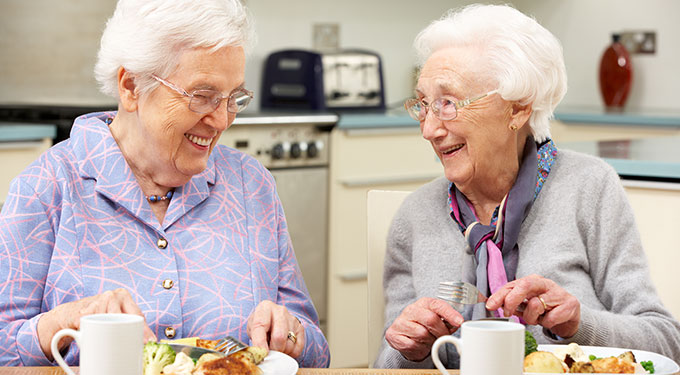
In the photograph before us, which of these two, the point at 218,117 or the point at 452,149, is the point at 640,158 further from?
the point at 218,117

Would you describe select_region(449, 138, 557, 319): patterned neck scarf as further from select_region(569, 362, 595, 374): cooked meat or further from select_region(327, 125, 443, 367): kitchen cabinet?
select_region(327, 125, 443, 367): kitchen cabinet

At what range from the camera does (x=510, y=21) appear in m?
1.67

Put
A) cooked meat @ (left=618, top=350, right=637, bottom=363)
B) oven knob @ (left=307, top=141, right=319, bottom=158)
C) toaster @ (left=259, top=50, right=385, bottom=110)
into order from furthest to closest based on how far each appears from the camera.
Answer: toaster @ (left=259, top=50, right=385, bottom=110)
oven knob @ (left=307, top=141, right=319, bottom=158)
cooked meat @ (left=618, top=350, right=637, bottom=363)

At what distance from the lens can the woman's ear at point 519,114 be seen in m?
1.71

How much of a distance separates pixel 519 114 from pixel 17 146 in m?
1.77

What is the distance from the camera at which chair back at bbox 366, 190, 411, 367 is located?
180 cm

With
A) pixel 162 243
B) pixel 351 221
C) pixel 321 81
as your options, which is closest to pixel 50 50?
pixel 321 81

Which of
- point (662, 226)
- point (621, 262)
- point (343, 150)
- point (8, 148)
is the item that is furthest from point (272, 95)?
point (621, 262)

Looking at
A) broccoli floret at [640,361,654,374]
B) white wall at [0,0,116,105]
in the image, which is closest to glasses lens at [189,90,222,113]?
broccoli floret at [640,361,654,374]

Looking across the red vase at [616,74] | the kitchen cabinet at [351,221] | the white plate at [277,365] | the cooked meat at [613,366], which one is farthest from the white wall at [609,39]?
the white plate at [277,365]

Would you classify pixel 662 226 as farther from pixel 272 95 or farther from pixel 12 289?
pixel 272 95

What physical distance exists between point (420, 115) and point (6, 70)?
2.48 metres

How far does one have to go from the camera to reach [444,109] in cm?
167

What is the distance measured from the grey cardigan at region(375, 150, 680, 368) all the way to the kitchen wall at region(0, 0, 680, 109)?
2448mm
